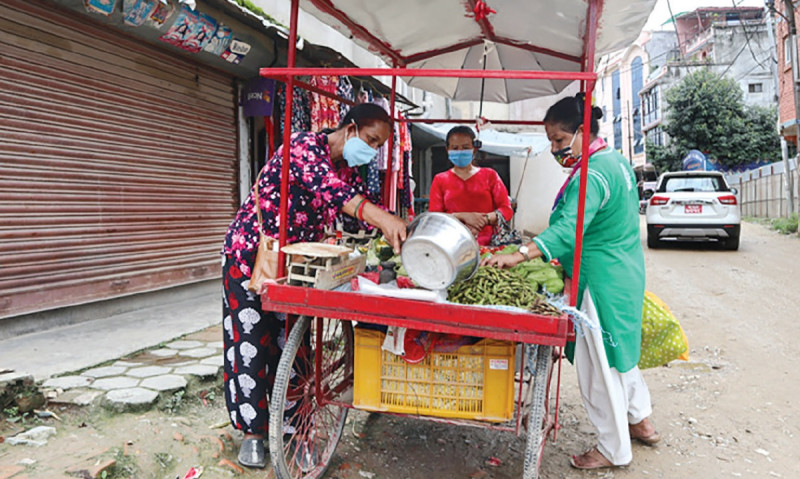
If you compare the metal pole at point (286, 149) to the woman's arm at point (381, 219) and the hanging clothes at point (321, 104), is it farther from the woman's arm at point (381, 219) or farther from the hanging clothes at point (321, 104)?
the hanging clothes at point (321, 104)

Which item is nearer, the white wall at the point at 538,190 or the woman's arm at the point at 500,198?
the woman's arm at the point at 500,198

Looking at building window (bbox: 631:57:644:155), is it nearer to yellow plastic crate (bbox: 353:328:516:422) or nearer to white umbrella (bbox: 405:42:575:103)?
white umbrella (bbox: 405:42:575:103)

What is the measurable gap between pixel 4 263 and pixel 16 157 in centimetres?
86

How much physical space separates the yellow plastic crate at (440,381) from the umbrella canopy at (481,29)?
1655 mm

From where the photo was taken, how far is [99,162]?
209 inches

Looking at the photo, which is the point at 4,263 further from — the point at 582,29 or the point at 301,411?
the point at 582,29

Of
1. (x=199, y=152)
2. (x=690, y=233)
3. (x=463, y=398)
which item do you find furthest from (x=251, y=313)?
(x=690, y=233)

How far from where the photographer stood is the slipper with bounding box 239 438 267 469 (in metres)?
2.93

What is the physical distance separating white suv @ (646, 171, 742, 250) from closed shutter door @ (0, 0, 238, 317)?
921 centimetres

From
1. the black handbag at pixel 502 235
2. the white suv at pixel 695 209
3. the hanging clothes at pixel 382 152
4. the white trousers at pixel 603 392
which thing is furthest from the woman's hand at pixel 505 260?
the white suv at pixel 695 209

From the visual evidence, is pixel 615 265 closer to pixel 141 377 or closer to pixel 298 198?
pixel 298 198

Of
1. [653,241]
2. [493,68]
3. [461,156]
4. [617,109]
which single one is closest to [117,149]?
[461,156]

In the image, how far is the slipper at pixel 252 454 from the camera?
2.93 meters

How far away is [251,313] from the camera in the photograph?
9.47 ft
